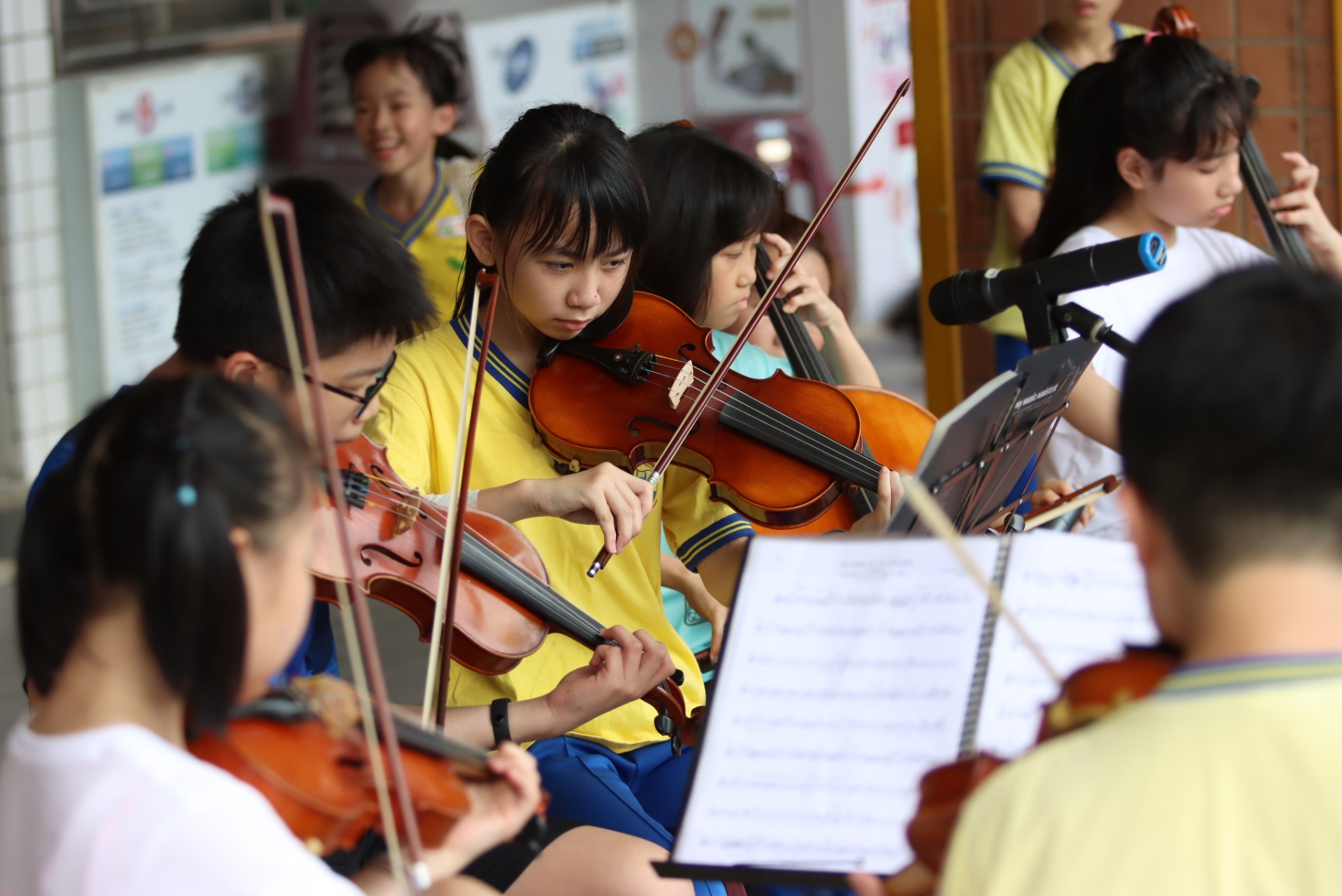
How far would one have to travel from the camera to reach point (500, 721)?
51.2 inches

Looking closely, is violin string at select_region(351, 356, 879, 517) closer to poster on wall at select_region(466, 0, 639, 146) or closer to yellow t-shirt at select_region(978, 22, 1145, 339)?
yellow t-shirt at select_region(978, 22, 1145, 339)

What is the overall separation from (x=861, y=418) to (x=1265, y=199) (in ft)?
2.53

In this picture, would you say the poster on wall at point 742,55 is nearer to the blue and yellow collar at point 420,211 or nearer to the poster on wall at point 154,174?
the poster on wall at point 154,174

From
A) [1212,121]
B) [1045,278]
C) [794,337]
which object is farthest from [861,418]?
[1212,121]

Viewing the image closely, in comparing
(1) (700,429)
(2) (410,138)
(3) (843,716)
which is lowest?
(3) (843,716)

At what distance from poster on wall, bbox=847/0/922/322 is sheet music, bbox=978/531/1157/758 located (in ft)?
16.8

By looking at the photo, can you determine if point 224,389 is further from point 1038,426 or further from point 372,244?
point 1038,426

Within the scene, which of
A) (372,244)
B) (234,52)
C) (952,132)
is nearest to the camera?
(372,244)

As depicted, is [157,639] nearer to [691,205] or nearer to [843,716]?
[843,716]

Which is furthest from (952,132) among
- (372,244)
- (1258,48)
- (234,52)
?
(234,52)

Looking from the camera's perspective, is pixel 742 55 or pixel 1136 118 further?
pixel 742 55

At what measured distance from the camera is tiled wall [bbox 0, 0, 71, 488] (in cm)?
411

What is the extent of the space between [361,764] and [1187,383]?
0.57 m

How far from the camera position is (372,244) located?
1226mm
